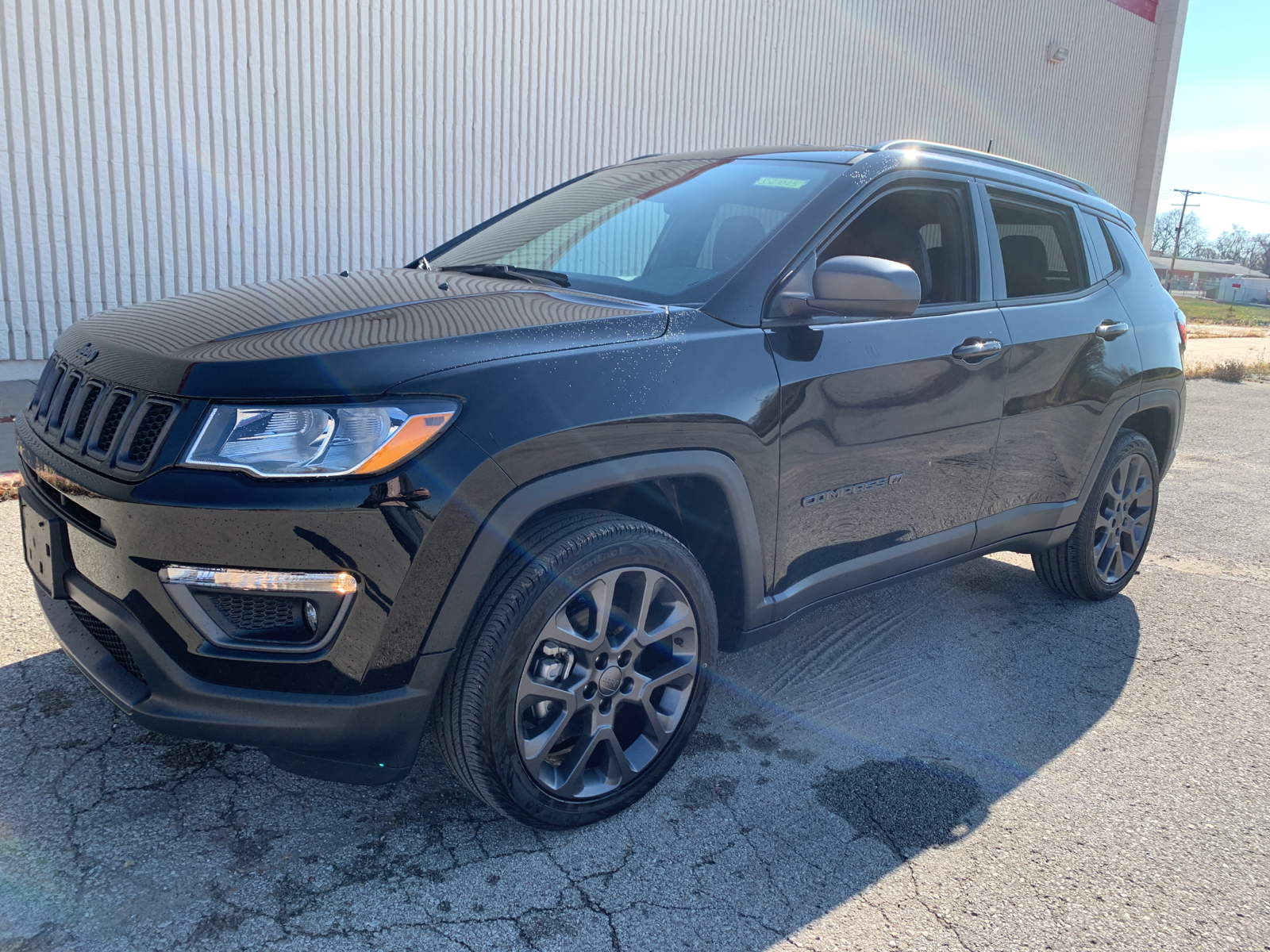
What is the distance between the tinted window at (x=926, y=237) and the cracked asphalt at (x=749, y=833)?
1406 millimetres

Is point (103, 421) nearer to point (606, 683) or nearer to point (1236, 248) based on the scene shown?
point (606, 683)

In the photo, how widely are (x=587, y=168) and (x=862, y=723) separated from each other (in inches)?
360

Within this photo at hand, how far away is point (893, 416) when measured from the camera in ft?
9.53

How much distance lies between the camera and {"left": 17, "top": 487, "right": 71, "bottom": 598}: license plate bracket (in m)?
2.20

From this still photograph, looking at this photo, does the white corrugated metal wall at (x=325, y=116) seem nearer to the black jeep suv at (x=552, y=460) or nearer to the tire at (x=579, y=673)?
the black jeep suv at (x=552, y=460)

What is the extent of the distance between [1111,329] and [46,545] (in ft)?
12.4

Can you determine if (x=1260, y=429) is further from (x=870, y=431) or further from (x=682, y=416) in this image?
(x=682, y=416)

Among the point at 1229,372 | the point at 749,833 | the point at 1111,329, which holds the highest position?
the point at 1111,329

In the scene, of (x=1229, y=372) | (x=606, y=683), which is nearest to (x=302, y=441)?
(x=606, y=683)

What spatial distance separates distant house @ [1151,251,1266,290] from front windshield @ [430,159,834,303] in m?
106

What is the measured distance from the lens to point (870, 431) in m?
2.84

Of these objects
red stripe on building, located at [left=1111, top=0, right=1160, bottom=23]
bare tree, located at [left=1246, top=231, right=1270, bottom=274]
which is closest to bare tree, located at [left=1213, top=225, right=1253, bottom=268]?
bare tree, located at [left=1246, top=231, right=1270, bottom=274]

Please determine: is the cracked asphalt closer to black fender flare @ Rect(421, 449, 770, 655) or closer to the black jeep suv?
the black jeep suv

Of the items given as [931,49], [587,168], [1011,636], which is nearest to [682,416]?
[1011,636]
